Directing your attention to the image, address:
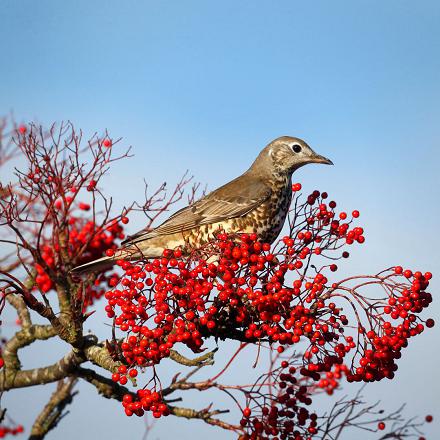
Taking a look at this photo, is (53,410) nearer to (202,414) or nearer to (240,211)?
(202,414)

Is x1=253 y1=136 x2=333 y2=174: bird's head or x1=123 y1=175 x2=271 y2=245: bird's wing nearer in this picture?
x1=123 y1=175 x2=271 y2=245: bird's wing

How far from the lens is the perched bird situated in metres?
7.29

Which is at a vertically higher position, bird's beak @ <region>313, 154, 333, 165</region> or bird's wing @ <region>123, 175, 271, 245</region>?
bird's beak @ <region>313, 154, 333, 165</region>

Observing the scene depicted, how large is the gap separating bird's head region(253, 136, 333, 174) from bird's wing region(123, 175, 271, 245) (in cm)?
40

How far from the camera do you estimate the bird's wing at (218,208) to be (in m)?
7.29

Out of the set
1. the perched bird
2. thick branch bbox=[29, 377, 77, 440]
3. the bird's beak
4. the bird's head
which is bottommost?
thick branch bbox=[29, 377, 77, 440]

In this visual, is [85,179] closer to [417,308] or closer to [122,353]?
[122,353]

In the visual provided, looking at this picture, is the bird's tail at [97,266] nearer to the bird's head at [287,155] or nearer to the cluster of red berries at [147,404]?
the cluster of red berries at [147,404]

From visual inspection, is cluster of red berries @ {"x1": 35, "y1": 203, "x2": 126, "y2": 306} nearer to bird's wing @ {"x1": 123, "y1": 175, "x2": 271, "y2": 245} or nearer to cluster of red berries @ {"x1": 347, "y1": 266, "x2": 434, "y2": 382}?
bird's wing @ {"x1": 123, "y1": 175, "x2": 271, "y2": 245}

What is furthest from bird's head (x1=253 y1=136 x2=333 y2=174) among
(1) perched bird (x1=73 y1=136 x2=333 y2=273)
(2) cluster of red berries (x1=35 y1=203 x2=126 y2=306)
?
(2) cluster of red berries (x1=35 y1=203 x2=126 y2=306)

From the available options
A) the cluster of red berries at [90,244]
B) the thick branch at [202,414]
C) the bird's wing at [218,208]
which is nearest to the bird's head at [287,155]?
the bird's wing at [218,208]

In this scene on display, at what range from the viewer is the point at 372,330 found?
4734mm

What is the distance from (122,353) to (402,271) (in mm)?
2242

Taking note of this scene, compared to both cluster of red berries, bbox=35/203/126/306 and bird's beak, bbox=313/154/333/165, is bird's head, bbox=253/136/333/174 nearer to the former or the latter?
bird's beak, bbox=313/154/333/165
